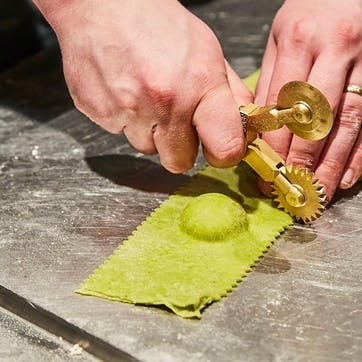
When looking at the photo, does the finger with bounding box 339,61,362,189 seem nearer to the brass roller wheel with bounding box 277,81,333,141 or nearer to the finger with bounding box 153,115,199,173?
the brass roller wheel with bounding box 277,81,333,141

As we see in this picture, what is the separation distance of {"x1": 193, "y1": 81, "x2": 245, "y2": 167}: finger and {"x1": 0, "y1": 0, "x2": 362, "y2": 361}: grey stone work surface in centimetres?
21

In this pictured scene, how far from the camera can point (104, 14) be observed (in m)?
1.26

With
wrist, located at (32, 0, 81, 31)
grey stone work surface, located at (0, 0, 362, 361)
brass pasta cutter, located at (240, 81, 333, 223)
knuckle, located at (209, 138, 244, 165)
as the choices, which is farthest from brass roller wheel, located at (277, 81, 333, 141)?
wrist, located at (32, 0, 81, 31)

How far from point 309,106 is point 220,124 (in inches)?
6.3

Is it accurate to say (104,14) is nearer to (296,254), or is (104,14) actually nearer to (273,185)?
(273,185)

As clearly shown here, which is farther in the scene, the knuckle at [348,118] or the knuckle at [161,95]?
the knuckle at [348,118]

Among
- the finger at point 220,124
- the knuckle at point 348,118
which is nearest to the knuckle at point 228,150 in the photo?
the finger at point 220,124

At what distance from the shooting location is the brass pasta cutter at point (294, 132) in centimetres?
121

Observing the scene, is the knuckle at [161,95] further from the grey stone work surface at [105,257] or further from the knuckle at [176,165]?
the grey stone work surface at [105,257]

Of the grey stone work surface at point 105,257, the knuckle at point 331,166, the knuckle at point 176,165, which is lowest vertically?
the grey stone work surface at point 105,257

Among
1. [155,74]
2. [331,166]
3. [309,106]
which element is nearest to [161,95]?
[155,74]

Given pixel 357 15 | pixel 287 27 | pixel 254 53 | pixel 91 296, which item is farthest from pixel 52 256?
pixel 254 53

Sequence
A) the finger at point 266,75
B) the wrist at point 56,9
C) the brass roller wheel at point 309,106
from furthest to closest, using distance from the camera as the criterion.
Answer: the finger at point 266,75
the wrist at point 56,9
the brass roller wheel at point 309,106

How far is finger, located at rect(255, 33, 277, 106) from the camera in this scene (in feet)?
4.57
